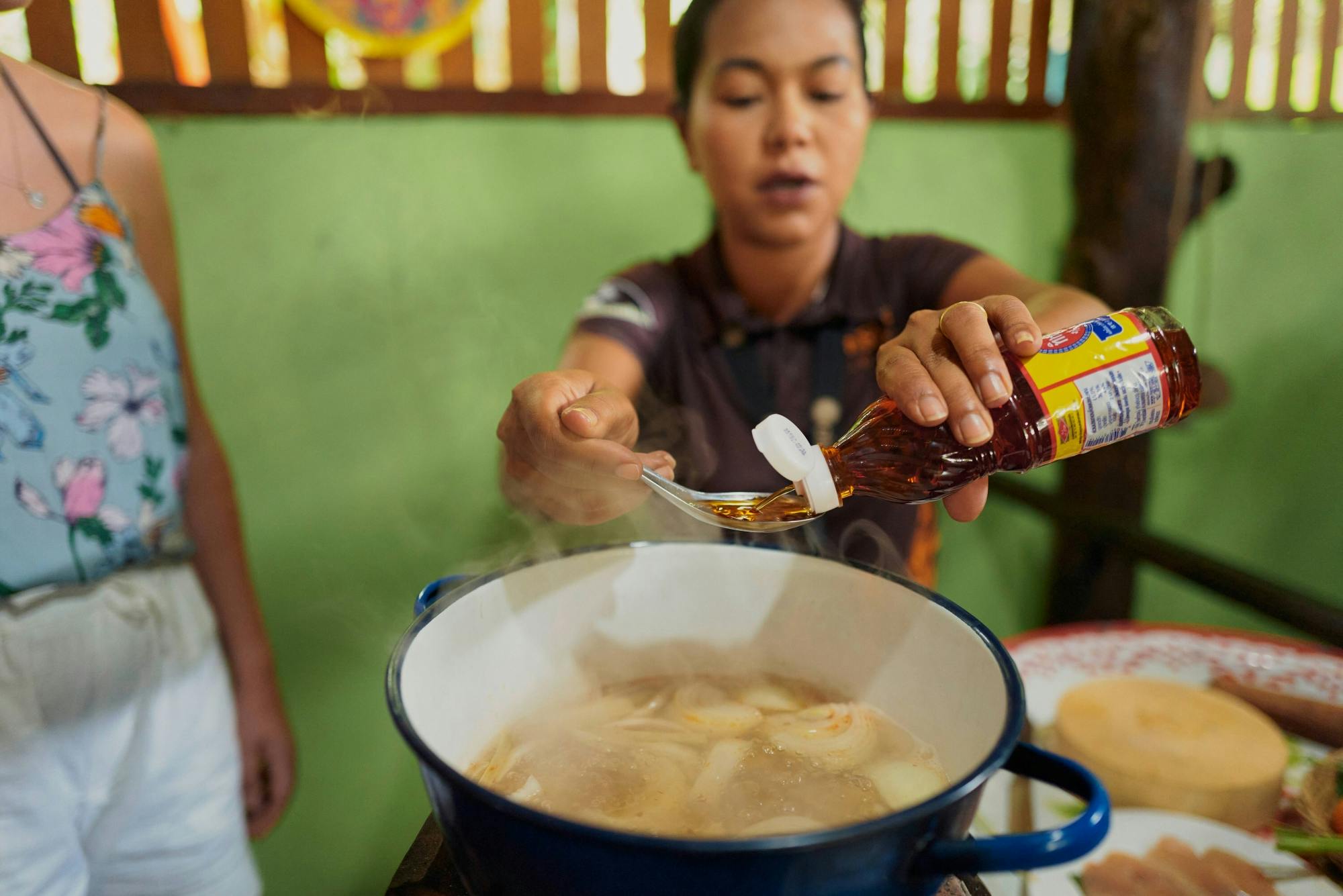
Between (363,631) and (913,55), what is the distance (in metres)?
1.67

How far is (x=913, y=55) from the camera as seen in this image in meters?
1.80

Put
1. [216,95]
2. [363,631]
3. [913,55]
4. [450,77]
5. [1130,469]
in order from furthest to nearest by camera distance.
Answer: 1. [1130,469]
2. [913,55]
3. [363,631]
4. [450,77]
5. [216,95]

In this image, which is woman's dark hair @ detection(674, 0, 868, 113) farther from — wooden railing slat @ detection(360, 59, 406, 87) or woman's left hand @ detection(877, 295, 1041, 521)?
woman's left hand @ detection(877, 295, 1041, 521)

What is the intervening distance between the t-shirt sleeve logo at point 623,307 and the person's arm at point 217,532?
0.55 m

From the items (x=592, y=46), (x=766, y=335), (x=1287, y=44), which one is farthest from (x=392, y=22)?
(x=1287, y=44)

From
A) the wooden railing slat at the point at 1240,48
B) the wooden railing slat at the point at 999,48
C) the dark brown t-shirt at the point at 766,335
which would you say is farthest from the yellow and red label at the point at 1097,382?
the wooden railing slat at the point at 1240,48

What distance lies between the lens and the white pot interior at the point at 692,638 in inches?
20.7

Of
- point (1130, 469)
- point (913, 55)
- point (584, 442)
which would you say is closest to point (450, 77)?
point (913, 55)

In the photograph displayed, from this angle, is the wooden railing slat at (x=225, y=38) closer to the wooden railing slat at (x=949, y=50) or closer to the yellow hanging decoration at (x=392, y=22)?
the yellow hanging decoration at (x=392, y=22)

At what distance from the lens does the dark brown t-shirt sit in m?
1.14

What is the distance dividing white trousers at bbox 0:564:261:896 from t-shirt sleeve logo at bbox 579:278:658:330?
644 mm

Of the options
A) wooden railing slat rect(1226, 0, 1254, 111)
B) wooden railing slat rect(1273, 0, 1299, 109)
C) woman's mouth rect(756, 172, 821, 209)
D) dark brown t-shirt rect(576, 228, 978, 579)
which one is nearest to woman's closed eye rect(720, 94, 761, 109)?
woman's mouth rect(756, 172, 821, 209)

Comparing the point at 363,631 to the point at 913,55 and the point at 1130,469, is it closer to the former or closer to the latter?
the point at 913,55

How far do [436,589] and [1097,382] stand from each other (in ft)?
1.57
